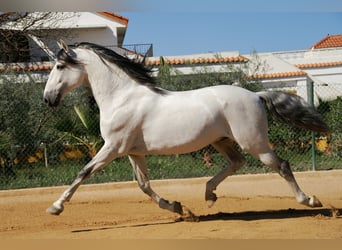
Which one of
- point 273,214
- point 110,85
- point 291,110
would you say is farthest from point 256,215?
point 110,85

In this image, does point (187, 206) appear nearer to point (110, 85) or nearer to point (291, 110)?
point (291, 110)

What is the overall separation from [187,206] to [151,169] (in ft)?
8.79

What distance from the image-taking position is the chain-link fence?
36.5ft

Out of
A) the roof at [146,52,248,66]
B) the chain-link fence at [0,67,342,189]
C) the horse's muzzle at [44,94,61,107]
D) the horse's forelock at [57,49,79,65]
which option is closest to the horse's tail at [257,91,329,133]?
the horse's forelock at [57,49,79,65]

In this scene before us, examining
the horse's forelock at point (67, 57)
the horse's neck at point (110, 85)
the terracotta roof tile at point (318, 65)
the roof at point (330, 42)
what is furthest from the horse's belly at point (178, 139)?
the roof at point (330, 42)

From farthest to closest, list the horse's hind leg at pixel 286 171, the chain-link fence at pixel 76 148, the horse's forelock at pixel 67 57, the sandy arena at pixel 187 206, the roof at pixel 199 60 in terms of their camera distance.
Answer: the roof at pixel 199 60
the chain-link fence at pixel 76 148
the horse's forelock at pixel 67 57
the horse's hind leg at pixel 286 171
the sandy arena at pixel 187 206

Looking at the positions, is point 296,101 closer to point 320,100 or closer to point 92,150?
point 320,100

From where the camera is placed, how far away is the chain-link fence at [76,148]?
11.1 metres

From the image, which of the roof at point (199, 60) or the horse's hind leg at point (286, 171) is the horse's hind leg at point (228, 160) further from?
the roof at point (199, 60)

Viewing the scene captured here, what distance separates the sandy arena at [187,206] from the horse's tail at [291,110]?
1.19 metres

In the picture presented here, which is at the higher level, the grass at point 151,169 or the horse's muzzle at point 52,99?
the horse's muzzle at point 52,99

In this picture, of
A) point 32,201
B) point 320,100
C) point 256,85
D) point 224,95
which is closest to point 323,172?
point 320,100

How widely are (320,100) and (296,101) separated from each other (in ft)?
15.1

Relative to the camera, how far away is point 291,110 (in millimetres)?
7238
